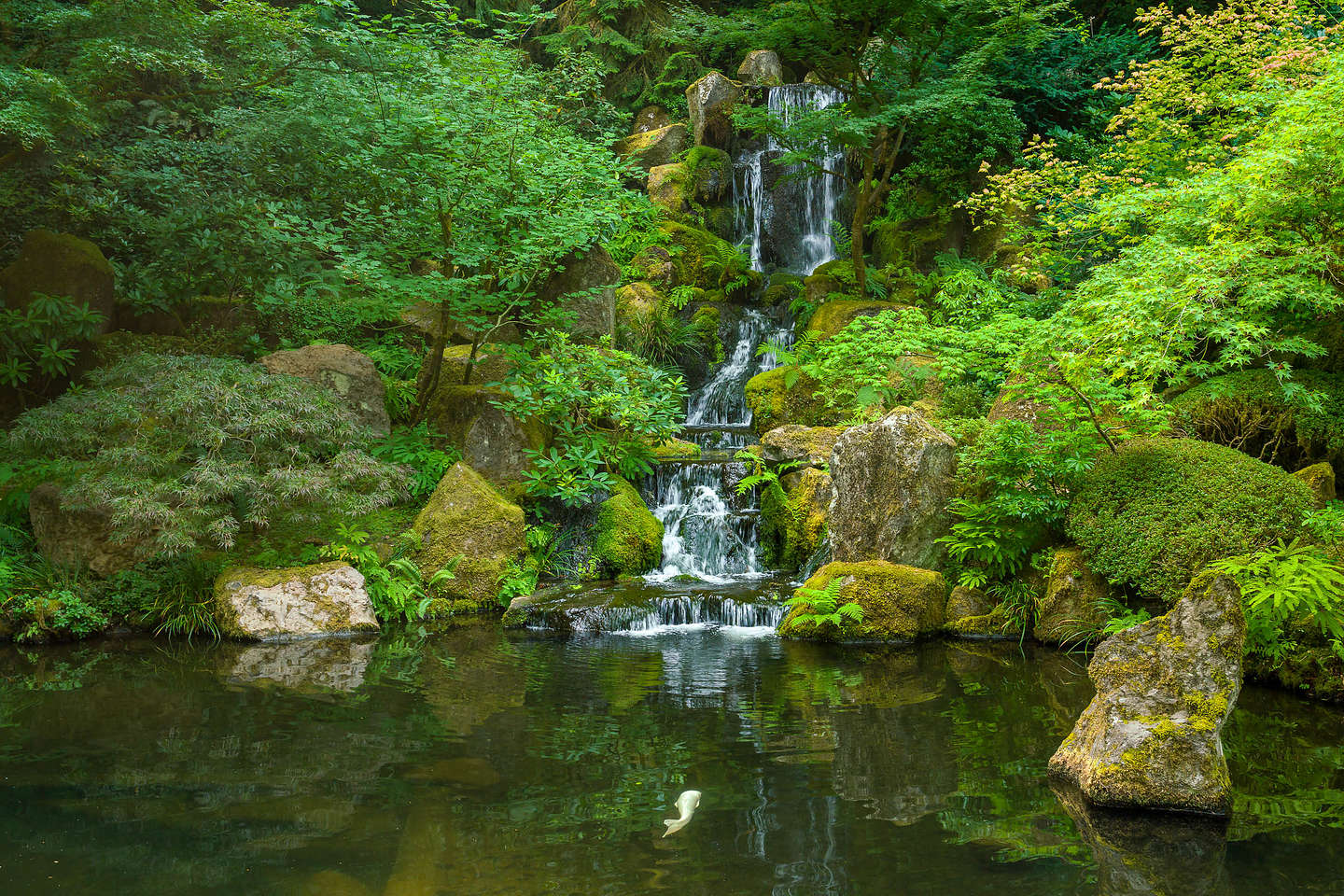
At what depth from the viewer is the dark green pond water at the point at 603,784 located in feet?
12.0

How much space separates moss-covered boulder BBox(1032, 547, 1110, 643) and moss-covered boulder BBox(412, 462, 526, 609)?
599 centimetres

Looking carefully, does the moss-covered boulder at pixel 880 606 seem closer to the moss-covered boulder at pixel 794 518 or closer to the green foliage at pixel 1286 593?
the moss-covered boulder at pixel 794 518

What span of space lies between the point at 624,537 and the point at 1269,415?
719 centimetres

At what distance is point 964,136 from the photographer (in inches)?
586

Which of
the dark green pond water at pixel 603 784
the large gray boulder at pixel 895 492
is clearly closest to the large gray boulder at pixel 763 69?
the large gray boulder at pixel 895 492

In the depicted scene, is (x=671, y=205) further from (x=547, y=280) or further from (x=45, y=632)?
(x=45, y=632)

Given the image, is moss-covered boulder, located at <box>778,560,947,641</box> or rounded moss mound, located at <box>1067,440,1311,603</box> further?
moss-covered boulder, located at <box>778,560,947,641</box>

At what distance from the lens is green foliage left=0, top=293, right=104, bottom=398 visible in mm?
10094

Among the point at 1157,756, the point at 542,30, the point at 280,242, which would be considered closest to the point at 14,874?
the point at 1157,756

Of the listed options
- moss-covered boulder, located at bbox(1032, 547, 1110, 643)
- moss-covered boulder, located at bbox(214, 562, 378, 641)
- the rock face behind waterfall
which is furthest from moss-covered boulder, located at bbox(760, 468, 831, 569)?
the rock face behind waterfall

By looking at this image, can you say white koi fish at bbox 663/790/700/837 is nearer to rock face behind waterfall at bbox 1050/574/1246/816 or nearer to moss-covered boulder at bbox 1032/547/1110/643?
rock face behind waterfall at bbox 1050/574/1246/816

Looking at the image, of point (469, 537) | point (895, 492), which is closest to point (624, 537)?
point (469, 537)

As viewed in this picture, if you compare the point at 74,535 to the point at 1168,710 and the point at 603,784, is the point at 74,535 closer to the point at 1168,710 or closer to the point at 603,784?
the point at 603,784

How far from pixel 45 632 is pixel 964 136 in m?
15.4
